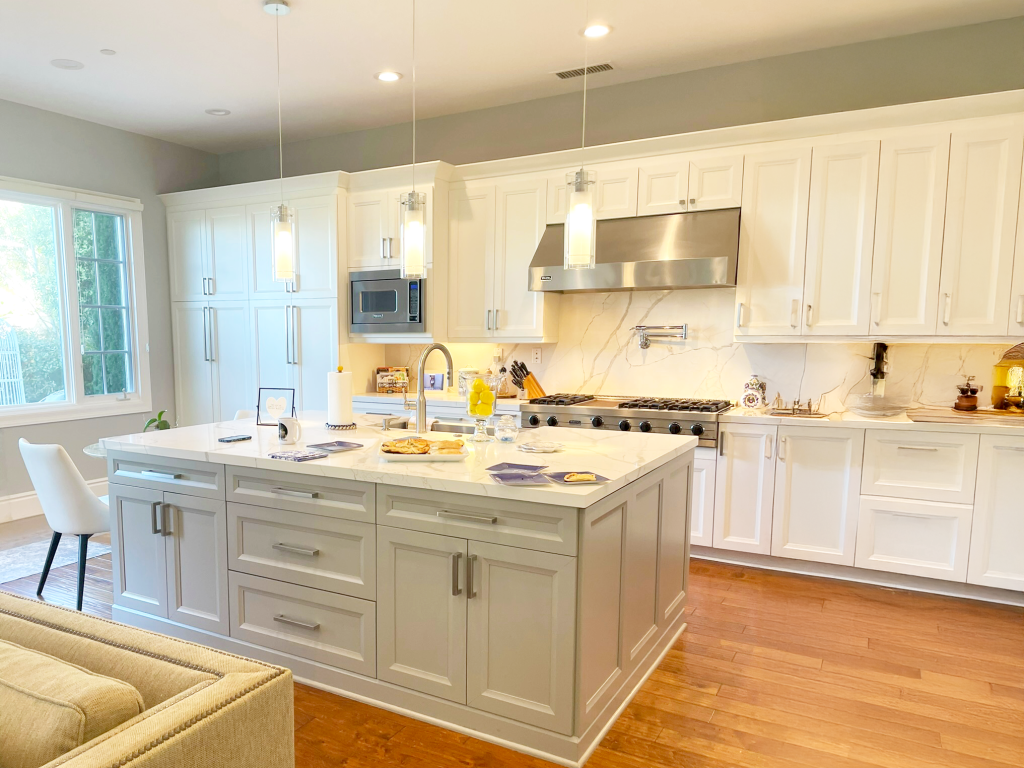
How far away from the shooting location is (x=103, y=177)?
531 cm

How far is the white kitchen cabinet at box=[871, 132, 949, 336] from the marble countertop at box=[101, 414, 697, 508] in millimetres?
1577

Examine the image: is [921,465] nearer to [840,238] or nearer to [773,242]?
[840,238]

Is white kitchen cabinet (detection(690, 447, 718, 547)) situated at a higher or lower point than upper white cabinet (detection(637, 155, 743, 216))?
lower

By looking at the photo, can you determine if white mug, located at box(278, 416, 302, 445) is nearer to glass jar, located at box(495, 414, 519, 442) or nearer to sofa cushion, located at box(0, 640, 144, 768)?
glass jar, located at box(495, 414, 519, 442)

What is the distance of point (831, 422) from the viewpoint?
355cm

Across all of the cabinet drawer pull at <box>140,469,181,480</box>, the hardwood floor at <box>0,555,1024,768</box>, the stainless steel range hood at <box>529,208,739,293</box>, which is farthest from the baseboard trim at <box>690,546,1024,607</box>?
the cabinet drawer pull at <box>140,469,181,480</box>

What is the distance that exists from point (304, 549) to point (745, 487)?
253 centimetres

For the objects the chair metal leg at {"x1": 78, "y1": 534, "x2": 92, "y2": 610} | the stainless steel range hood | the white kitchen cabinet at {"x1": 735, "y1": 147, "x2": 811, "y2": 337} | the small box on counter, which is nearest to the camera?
the chair metal leg at {"x1": 78, "y1": 534, "x2": 92, "y2": 610}

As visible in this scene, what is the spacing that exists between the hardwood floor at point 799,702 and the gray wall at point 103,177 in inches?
84.6

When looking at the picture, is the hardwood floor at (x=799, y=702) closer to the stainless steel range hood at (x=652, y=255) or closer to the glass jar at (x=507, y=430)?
the glass jar at (x=507, y=430)

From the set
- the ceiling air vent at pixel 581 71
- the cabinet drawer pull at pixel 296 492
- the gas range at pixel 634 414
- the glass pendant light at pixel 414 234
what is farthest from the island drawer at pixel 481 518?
the ceiling air vent at pixel 581 71

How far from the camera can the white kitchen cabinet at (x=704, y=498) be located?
388 cm

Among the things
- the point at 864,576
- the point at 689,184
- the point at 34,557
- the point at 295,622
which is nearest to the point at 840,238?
the point at 689,184

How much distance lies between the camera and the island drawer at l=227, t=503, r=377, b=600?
7.70ft
